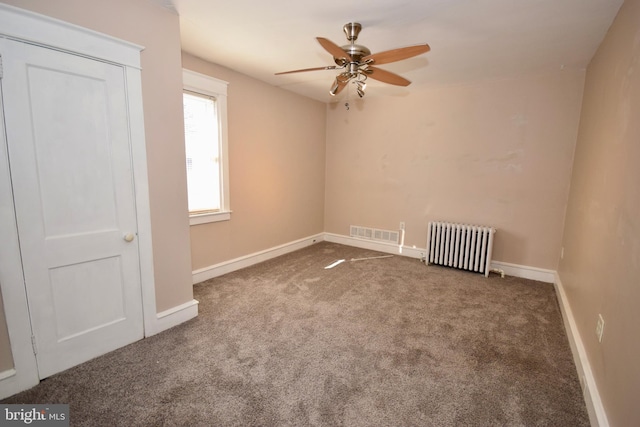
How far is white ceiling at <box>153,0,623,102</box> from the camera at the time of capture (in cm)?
206

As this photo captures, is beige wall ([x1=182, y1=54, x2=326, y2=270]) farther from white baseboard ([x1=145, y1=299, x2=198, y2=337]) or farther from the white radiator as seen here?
the white radiator

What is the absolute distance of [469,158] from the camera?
12.9 ft

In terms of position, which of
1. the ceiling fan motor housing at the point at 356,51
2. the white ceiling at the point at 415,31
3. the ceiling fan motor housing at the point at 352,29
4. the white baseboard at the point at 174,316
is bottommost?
the white baseboard at the point at 174,316

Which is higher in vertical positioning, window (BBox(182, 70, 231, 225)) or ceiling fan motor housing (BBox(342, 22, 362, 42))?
ceiling fan motor housing (BBox(342, 22, 362, 42))

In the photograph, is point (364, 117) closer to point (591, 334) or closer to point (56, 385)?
point (591, 334)

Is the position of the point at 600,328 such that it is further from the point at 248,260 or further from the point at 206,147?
the point at 206,147

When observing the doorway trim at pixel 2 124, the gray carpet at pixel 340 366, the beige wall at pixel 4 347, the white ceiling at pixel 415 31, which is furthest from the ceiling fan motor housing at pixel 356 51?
the beige wall at pixel 4 347

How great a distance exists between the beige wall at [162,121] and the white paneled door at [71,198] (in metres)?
0.18

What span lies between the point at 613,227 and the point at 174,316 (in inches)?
126

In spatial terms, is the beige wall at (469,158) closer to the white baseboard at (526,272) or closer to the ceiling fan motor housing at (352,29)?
the white baseboard at (526,272)

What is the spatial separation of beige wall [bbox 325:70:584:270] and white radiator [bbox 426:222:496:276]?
25 cm

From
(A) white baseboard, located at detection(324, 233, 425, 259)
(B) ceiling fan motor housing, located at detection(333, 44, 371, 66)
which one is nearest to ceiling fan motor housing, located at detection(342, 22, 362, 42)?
(B) ceiling fan motor housing, located at detection(333, 44, 371, 66)

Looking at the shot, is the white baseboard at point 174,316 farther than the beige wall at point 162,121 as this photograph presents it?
Yes

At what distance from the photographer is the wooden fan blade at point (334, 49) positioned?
1833 mm
